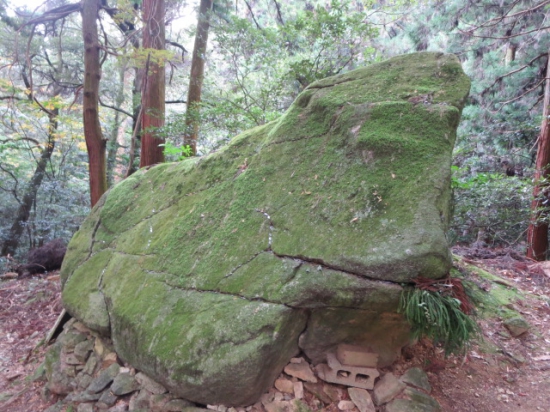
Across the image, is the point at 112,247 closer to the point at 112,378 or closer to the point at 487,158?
the point at 112,378

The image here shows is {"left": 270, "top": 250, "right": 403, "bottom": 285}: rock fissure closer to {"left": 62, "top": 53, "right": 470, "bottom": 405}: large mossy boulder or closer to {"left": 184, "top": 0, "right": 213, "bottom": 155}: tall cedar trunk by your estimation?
{"left": 62, "top": 53, "right": 470, "bottom": 405}: large mossy boulder

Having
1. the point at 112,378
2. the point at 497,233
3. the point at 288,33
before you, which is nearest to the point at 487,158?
the point at 497,233

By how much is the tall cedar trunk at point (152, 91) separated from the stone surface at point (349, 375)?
5.14m

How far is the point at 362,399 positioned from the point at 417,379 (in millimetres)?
467

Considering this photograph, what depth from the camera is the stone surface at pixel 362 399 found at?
217 cm

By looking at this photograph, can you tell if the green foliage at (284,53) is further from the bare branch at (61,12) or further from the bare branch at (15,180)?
the bare branch at (15,180)

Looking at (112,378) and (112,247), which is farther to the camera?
(112,247)

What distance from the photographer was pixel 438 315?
1828 millimetres

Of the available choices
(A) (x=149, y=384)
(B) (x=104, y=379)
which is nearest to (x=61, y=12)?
(B) (x=104, y=379)

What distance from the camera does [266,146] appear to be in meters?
3.08

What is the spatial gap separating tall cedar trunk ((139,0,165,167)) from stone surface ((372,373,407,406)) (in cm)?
540

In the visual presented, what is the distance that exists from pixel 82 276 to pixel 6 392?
139cm

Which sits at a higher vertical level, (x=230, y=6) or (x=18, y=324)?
(x=230, y=6)

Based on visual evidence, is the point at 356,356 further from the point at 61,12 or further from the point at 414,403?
the point at 61,12
